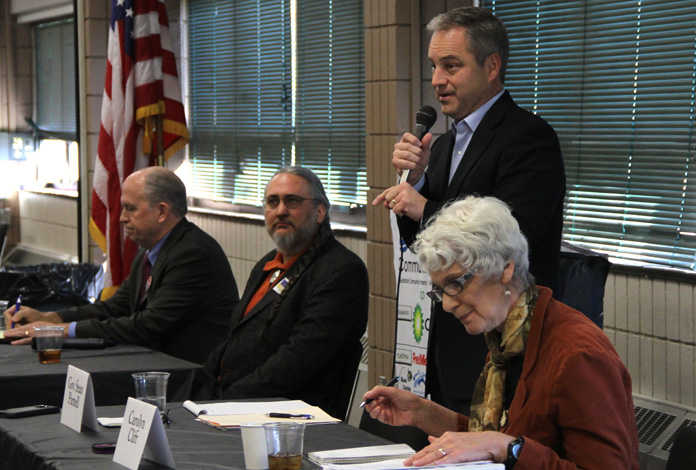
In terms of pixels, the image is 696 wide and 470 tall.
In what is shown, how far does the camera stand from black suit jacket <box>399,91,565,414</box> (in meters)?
2.49

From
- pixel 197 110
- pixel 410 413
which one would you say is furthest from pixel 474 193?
pixel 197 110

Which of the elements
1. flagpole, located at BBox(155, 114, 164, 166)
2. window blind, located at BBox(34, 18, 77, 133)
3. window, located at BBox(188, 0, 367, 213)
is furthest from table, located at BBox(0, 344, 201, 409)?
window blind, located at BBox(34, 18, 77, 133)

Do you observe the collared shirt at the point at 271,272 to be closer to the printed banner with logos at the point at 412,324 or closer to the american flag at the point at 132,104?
the printed banner with logos at the point at 412,324

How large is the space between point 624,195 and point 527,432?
202 cm

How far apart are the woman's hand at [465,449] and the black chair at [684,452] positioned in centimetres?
42

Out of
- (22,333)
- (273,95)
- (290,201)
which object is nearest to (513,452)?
(290,201)

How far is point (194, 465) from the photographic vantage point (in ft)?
6.54

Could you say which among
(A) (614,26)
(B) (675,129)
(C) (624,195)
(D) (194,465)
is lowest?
(D) (194,465)

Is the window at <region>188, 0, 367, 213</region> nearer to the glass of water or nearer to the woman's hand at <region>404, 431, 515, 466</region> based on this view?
the glass of water

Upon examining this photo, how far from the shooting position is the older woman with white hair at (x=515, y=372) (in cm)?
175

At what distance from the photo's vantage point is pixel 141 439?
6.39 ft

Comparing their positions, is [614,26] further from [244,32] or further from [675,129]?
[244,32]

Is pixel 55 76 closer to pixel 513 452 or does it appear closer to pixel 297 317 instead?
pixel 297 317

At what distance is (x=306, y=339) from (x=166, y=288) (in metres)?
0.85
